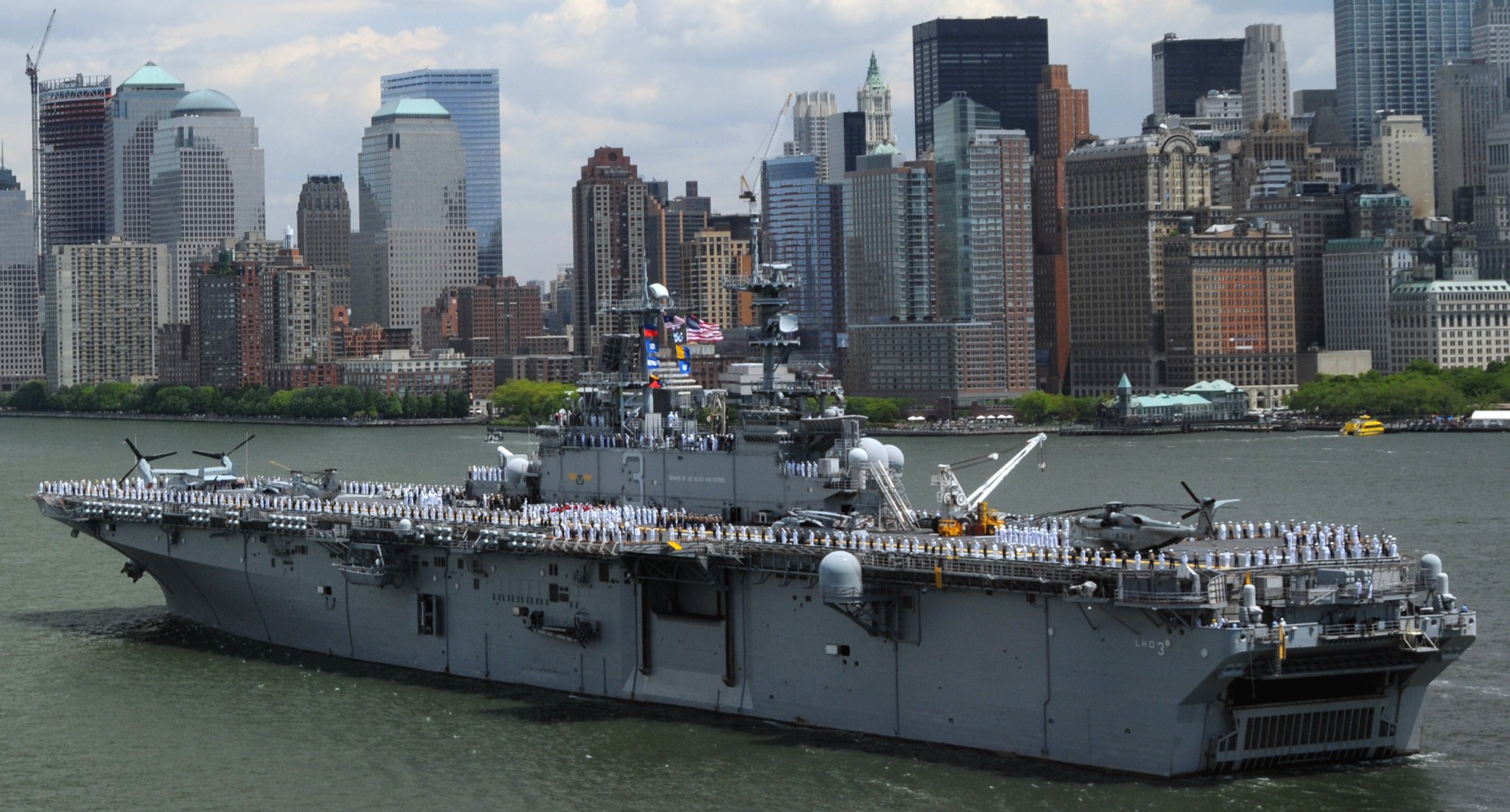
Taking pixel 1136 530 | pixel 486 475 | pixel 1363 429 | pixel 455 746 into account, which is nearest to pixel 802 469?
pixel 1136 530

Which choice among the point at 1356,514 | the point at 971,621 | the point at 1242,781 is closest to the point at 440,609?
the point at 971,621

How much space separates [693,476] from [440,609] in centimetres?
642

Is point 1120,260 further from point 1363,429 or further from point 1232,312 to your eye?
point 1363,429

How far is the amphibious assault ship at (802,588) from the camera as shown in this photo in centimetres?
3394

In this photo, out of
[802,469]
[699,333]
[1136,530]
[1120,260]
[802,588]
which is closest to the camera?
[1136,530]

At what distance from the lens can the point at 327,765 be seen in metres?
38.3

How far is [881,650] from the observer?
124ft

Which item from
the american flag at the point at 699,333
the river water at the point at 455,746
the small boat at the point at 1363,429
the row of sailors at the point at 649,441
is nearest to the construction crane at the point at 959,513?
the river water at the point at 455,746

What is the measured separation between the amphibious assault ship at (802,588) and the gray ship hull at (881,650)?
0.05 meters

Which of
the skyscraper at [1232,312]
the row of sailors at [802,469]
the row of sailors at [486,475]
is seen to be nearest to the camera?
the row of sailors at [802,469]

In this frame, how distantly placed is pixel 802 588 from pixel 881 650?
2.03m

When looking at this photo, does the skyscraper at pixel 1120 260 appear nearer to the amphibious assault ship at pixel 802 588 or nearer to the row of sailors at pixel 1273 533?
the amphibious assault ship at pixel 802 588

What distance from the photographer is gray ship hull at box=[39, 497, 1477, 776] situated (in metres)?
33.8

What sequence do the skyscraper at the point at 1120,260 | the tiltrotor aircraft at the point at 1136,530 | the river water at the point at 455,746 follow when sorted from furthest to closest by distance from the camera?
the skyscraper at the point at 1120,260, the tiltrotor aircraft at the point at 1136,530, the river water at the point at 455,746
